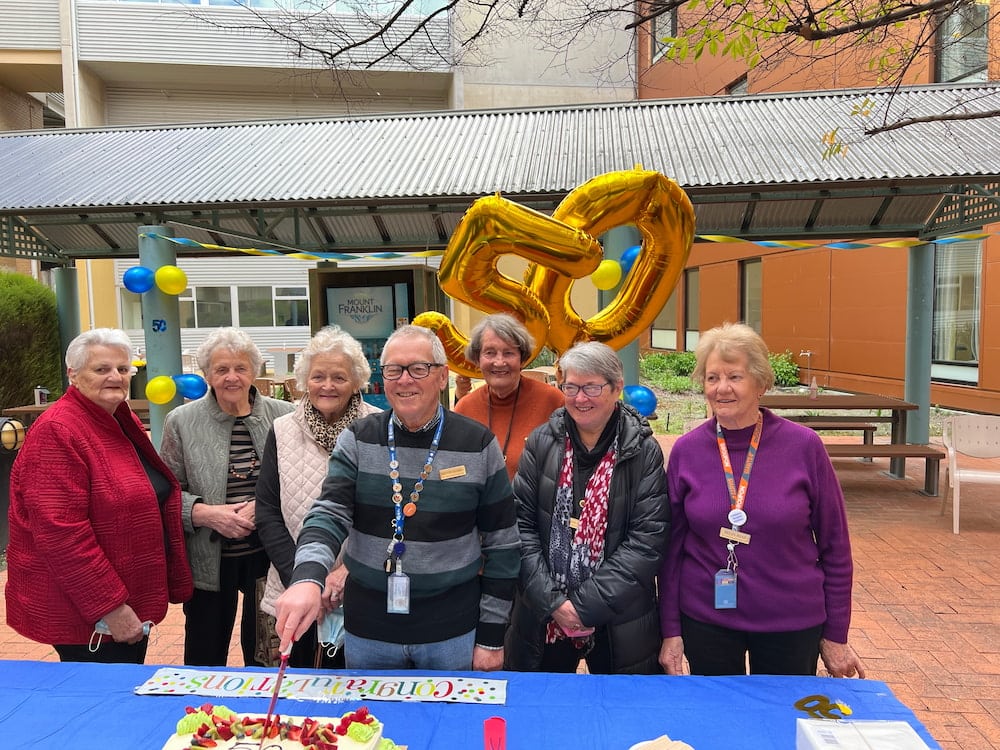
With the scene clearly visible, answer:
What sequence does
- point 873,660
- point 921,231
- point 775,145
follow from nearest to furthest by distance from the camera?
point 873,660 < point 775,145 < point 921,231

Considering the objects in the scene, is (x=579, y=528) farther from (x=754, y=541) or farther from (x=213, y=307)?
(x=213, y=307)

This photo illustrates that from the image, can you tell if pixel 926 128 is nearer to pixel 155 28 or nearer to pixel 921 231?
pixel 921 231

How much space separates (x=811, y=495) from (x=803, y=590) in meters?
0.30

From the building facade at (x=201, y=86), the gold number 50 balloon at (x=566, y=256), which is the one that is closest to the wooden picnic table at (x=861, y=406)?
the gold number 50 balloon at (x=566, y=256)

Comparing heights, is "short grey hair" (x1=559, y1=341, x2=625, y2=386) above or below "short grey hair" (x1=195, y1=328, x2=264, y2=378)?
below

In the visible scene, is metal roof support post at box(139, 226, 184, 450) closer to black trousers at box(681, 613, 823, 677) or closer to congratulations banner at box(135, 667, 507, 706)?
congratulations banner at box(135, 667, 507, 706)

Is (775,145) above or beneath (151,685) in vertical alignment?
above

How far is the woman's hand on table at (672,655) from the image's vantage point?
84.9 inches

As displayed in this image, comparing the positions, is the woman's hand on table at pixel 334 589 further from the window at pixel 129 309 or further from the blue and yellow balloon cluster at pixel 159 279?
the window at pixel 129 309

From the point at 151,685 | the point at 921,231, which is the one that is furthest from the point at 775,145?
the point at 151,685

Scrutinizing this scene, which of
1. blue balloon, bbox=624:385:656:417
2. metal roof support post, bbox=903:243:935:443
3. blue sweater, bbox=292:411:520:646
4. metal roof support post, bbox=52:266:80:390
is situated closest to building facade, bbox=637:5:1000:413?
metal roof support post, bbox=903:243:935:443

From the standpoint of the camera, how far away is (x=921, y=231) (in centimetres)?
782

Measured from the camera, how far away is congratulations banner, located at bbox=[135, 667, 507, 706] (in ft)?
5.97

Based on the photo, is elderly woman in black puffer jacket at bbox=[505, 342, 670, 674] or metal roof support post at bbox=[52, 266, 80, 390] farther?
metal roof support post at bbox=[52, 266, 80, 390]
